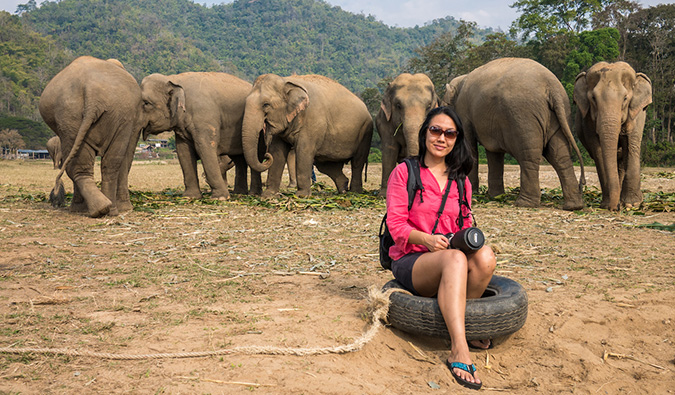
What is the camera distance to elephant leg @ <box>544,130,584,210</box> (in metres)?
10.2

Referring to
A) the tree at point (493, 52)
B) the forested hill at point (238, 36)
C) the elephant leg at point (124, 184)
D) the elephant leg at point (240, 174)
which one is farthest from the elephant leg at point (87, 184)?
the forested hill at point (238, 36)

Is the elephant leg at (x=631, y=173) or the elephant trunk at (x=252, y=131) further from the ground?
the elephant trunk at (x=252, y=131)

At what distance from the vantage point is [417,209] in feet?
13.1

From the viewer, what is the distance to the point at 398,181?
156 inches

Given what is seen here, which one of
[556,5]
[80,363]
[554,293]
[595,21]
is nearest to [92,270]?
[80,363]

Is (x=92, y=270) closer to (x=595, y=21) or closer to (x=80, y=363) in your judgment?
(x=80, y=363)

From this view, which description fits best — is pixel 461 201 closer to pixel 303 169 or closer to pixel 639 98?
pixel 639 98

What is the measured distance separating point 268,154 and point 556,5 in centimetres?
3942

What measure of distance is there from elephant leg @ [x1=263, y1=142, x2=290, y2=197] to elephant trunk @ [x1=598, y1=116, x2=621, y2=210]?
6.11 m

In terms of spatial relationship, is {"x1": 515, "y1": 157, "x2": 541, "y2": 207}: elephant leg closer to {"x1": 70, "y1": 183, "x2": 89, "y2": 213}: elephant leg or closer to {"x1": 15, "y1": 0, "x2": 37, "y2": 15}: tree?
{"x1": 70, "y1": 183, "x2": 89, "y2": 213}: elephant leg

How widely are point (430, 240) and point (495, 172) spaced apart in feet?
30.3

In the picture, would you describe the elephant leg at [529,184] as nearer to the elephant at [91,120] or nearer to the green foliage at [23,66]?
the elephant at [91,120]

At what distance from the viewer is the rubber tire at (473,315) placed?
12.0ft

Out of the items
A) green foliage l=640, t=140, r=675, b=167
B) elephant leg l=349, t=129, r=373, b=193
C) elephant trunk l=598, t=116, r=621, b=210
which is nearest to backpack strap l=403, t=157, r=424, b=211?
elephant trunk l=598, t=116, r=621, b=210
